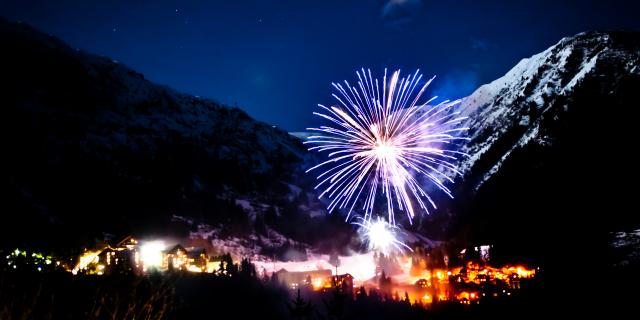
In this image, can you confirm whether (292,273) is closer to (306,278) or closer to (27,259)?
(306,278)

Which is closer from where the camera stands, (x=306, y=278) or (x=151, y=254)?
(x=151, y=254)

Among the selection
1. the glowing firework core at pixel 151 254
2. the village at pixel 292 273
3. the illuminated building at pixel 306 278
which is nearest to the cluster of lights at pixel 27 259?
the village at pixel 292 273

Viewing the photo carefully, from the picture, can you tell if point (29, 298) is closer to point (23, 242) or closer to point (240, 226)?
point (23, 242)

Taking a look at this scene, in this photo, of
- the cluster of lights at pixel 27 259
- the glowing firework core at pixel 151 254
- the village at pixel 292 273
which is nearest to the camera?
the cluster of lights at pixel 27 259

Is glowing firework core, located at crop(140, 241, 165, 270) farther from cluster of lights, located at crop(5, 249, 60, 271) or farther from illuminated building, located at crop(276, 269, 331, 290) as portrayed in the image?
illuminated building, located at crop(276, 269, 331, 290)

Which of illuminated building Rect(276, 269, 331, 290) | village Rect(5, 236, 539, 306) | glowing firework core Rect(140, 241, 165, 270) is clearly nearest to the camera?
village Rect(5, 236, 539, 306)

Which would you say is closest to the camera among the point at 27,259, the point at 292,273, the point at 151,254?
the point at 27,259

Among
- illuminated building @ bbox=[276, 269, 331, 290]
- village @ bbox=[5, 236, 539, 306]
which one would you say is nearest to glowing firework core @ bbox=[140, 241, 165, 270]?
village @ bbox=[5, 236, 539, 306]

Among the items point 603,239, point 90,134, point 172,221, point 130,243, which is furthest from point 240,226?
point 603,239

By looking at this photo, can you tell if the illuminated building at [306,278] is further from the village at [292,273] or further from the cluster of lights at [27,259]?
the cluster of lights at [27,259]

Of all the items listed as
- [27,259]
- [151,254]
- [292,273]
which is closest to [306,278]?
[292,273]

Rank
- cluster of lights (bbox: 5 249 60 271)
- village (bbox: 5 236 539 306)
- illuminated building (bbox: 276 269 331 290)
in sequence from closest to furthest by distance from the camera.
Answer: cluster of lights (bbox: 5 249 60 271), village (bbox: 5 236 539 306), illuminated building (bbox: 276 269 331 290)
